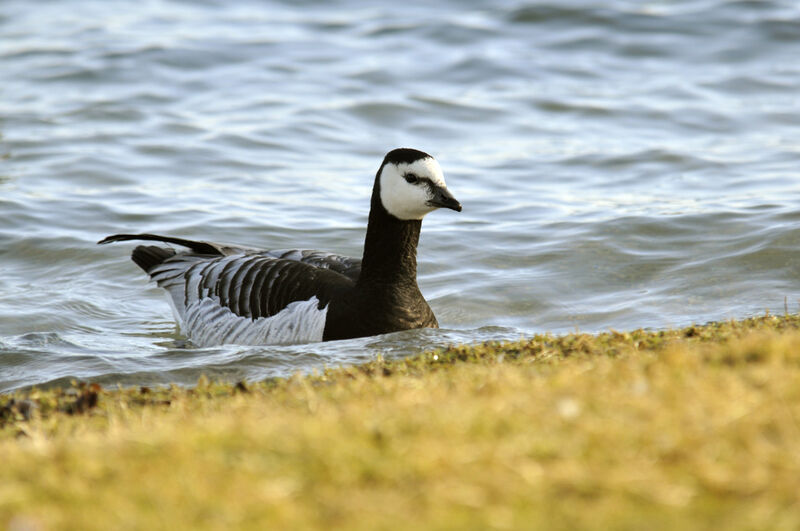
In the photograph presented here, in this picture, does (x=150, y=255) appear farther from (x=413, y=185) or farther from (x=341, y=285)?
(x=413, y=185)

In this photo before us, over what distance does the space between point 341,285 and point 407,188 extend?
41.4 inches

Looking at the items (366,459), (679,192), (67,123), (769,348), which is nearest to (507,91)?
(679,192)

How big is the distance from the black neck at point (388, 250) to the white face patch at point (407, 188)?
9 cm

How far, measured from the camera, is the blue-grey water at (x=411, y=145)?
33.9 ft

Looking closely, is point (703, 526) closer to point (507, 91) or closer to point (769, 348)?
point (769, 348)

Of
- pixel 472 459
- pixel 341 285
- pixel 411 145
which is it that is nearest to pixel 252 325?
pixel 341 285

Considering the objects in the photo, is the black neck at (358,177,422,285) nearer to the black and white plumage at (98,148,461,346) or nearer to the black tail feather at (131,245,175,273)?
the black and white plumage at (98,148,461,346)

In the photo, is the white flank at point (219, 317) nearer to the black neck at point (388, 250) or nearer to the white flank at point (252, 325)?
the white flank at point (252, 325)

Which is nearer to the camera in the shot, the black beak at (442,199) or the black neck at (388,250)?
the black beak at (442,199)

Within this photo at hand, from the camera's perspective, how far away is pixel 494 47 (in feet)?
68.5

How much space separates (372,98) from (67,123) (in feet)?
17.1

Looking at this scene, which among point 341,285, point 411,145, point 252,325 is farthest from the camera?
point 411,145

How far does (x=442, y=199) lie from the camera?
8570mm

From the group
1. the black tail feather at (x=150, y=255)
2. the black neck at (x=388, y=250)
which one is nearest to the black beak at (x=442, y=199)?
the black neck at (x=388, y=250)
